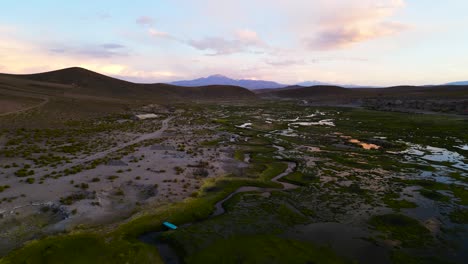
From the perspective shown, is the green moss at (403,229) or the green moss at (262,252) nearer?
the green moss at (262,252)

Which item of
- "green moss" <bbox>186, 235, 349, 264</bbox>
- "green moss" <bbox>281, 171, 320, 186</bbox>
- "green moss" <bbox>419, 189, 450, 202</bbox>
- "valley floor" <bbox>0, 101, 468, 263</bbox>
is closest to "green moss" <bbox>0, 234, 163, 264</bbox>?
"valley floor" <bbox>0, 101, 468, 263</bbox>

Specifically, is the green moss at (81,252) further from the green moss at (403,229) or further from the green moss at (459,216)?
the green moss at (459,216)

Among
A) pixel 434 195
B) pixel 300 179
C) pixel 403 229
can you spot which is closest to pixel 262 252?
pixel 403 229

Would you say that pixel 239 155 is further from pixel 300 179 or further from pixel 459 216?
pixel 459 216

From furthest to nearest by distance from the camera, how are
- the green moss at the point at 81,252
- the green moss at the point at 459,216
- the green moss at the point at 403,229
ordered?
1. the green moss at the point at 459,216
2. the green moss at the point at 403,229
3. the green moss at the point at 81,252

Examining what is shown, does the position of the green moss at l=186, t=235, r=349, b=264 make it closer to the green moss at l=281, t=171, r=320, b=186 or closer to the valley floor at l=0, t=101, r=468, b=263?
the valley floor at l=0, t=101, r=468, b=263

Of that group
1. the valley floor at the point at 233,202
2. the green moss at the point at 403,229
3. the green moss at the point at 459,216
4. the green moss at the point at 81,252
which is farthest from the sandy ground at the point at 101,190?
the green moss at the point at 459,216
